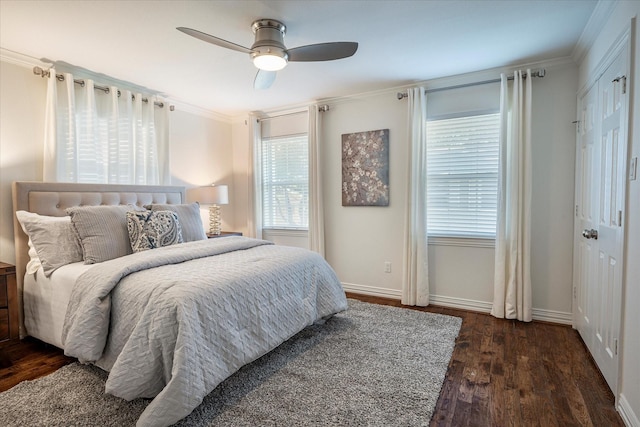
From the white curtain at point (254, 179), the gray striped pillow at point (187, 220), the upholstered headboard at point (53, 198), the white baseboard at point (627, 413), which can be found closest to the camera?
the white baseboard at point (627, 413)

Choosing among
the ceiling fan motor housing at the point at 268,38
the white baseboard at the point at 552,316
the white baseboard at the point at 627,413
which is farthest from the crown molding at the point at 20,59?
the white baseboard at the point at 552,316

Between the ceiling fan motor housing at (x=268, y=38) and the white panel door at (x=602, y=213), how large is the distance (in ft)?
6.68

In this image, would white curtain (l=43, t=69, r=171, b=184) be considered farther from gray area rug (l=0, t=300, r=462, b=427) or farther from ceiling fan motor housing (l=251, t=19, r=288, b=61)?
ceiling fan motor housing (l=251, t=19, r=288, b=61)

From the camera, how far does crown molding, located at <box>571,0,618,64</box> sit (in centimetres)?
207

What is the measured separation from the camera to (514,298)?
3.12m

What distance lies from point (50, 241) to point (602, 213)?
3.93 meters

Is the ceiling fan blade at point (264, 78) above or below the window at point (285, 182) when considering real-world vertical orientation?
above

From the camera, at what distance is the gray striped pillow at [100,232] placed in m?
2.52

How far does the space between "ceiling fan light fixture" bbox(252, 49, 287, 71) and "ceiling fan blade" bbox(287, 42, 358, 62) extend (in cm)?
7

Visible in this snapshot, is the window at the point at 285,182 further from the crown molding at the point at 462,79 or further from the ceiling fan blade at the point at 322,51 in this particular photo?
the ceiling fan blade at the point at 322,51

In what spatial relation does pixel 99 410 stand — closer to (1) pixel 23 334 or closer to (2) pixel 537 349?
(1) pixel 23 334

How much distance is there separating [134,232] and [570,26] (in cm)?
365

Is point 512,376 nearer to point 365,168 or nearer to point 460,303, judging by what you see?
point 460,303

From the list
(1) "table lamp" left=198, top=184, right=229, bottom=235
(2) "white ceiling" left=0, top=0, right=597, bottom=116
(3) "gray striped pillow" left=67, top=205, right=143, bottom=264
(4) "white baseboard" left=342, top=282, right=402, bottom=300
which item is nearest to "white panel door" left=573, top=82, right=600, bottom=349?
(2) "white ceiling" left=0, top=0, right=597, bottom=116
